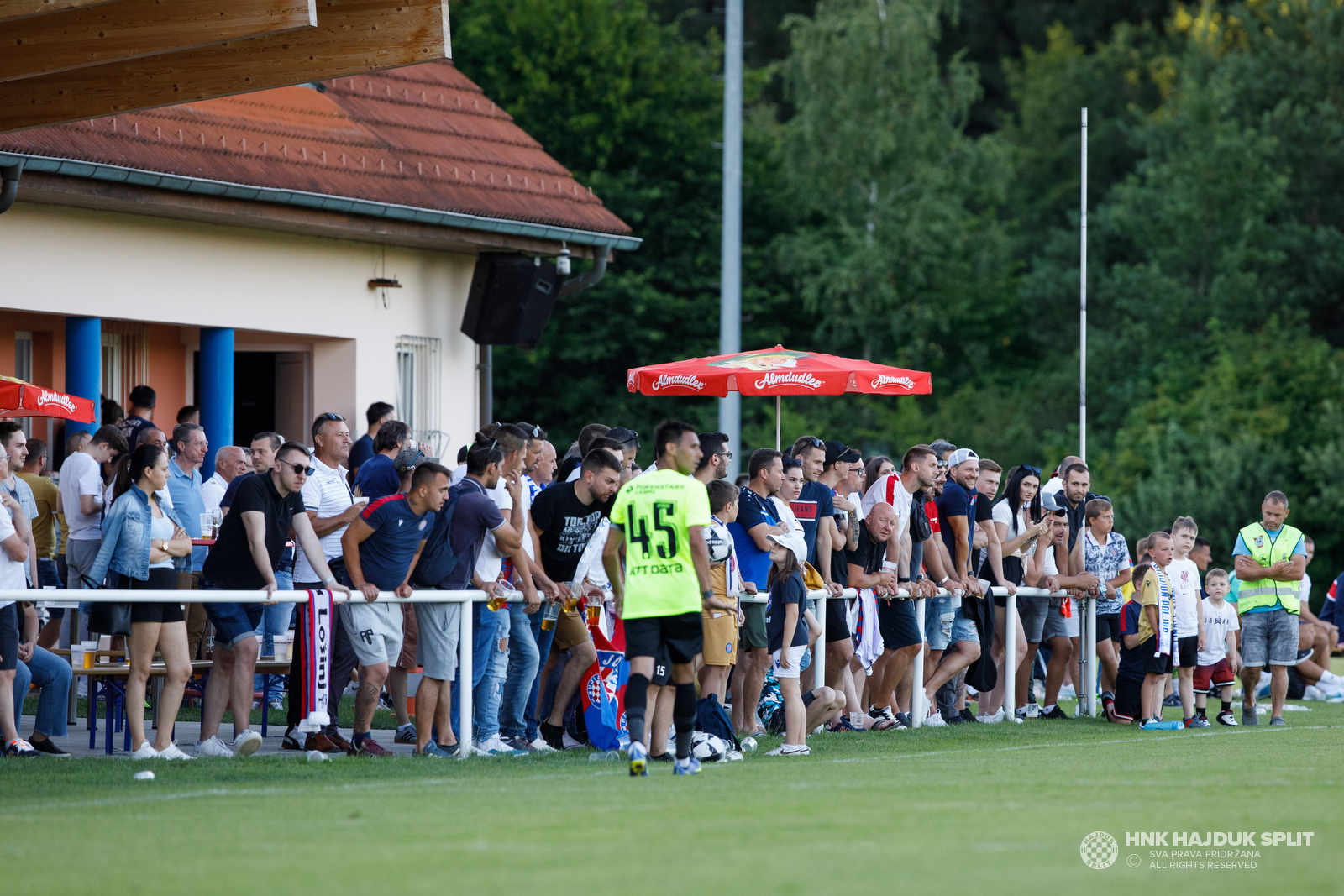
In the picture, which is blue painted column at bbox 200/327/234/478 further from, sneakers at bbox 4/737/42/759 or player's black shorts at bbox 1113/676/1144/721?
player's black shorts at bbox 1113/676/1144/721

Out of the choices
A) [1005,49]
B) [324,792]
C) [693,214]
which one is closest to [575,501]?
[324,792]

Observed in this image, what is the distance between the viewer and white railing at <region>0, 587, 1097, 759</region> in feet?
33.5

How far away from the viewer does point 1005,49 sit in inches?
2170

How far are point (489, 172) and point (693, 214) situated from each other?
22261 mm

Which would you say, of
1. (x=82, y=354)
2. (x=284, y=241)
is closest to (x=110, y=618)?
(x=82, y=354)

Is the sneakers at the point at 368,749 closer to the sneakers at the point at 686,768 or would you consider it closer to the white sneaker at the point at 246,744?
the white sneaker at the point at 246,744

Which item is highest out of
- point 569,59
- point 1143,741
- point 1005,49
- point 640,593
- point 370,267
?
point 1005,49

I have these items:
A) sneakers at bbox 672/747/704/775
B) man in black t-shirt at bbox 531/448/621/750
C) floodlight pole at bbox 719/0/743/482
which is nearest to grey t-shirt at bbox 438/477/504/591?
man in black t-shirt at bbox 531/448/621/750

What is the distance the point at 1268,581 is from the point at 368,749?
28.7 feet

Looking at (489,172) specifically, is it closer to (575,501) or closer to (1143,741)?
(575,501)

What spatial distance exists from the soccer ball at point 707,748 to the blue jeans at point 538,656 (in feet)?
4.87

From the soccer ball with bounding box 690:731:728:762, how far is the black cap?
3559 mm

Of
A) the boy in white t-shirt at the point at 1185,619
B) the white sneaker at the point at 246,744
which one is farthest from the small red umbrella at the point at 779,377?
the white sneaker at the point at 246,744

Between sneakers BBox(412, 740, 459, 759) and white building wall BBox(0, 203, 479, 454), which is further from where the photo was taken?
white building wall BBox(0, 203, 479, 454)
